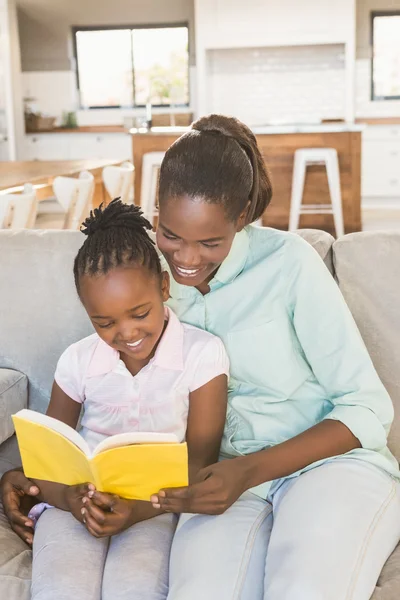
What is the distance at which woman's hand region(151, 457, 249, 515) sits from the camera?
1095 millimetres

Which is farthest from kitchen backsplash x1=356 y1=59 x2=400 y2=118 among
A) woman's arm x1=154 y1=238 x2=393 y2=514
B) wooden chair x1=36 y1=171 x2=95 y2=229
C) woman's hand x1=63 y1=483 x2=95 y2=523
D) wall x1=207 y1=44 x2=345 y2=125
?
woman's hand x1=63 y1=483 x2=95 y2=523

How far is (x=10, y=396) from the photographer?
1.55 m

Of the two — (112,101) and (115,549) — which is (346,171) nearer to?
(112,101)

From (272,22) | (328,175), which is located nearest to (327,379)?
(328,175)

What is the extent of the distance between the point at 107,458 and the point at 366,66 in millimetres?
8144

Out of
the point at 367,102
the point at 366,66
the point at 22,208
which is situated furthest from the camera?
the point at 367,102

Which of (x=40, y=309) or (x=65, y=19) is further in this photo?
(x=65, y=19)

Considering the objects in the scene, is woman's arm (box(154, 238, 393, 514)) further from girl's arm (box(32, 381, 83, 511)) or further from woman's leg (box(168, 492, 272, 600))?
girl's arm (box(32, 381, 83, 511))

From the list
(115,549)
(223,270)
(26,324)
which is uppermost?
(223,270)

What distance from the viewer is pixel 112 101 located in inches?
358

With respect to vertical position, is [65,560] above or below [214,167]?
below

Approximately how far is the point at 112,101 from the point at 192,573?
8589 mm

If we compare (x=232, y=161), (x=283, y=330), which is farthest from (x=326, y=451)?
(x=232, y=161)

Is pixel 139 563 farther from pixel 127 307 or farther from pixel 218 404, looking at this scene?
pixel 127 307
